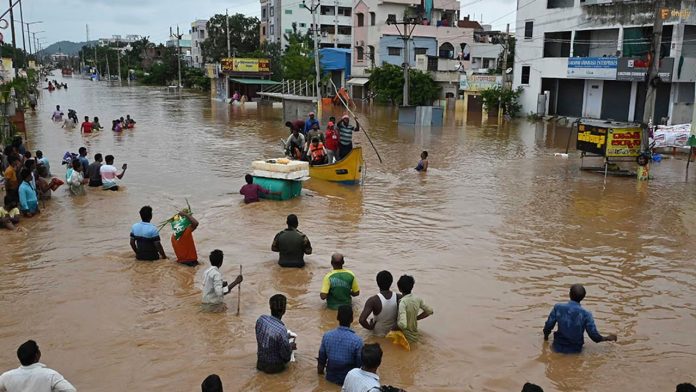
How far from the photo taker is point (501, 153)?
27.2 metres

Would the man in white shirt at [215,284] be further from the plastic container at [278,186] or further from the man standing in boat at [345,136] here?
the man standing in boat at [345,136]

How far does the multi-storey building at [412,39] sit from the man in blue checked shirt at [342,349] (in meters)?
52.5

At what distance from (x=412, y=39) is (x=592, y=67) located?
76.9 ft

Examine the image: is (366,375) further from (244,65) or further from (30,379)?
(244,65)

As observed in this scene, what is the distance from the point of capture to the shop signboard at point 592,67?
38594 millimetres

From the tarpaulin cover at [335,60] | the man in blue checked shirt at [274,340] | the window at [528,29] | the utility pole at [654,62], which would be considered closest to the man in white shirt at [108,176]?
the man in blue checked shirt at [274,340]

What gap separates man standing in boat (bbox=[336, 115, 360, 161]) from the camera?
19438 mm

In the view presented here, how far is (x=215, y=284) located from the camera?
877cm

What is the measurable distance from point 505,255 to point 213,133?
23982 mm

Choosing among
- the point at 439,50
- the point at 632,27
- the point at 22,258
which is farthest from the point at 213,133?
the point at 439,50

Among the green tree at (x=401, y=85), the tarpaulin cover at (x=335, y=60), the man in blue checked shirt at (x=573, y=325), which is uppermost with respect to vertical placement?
the tarpaulin cover at (x=335, y=60)

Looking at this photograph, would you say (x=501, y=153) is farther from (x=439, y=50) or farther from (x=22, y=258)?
(x=439, y=50)

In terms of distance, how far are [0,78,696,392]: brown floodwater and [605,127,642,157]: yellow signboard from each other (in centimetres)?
99

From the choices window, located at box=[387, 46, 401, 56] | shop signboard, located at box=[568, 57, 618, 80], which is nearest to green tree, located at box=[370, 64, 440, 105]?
window, located at box=[387, 46, 401, 56]
